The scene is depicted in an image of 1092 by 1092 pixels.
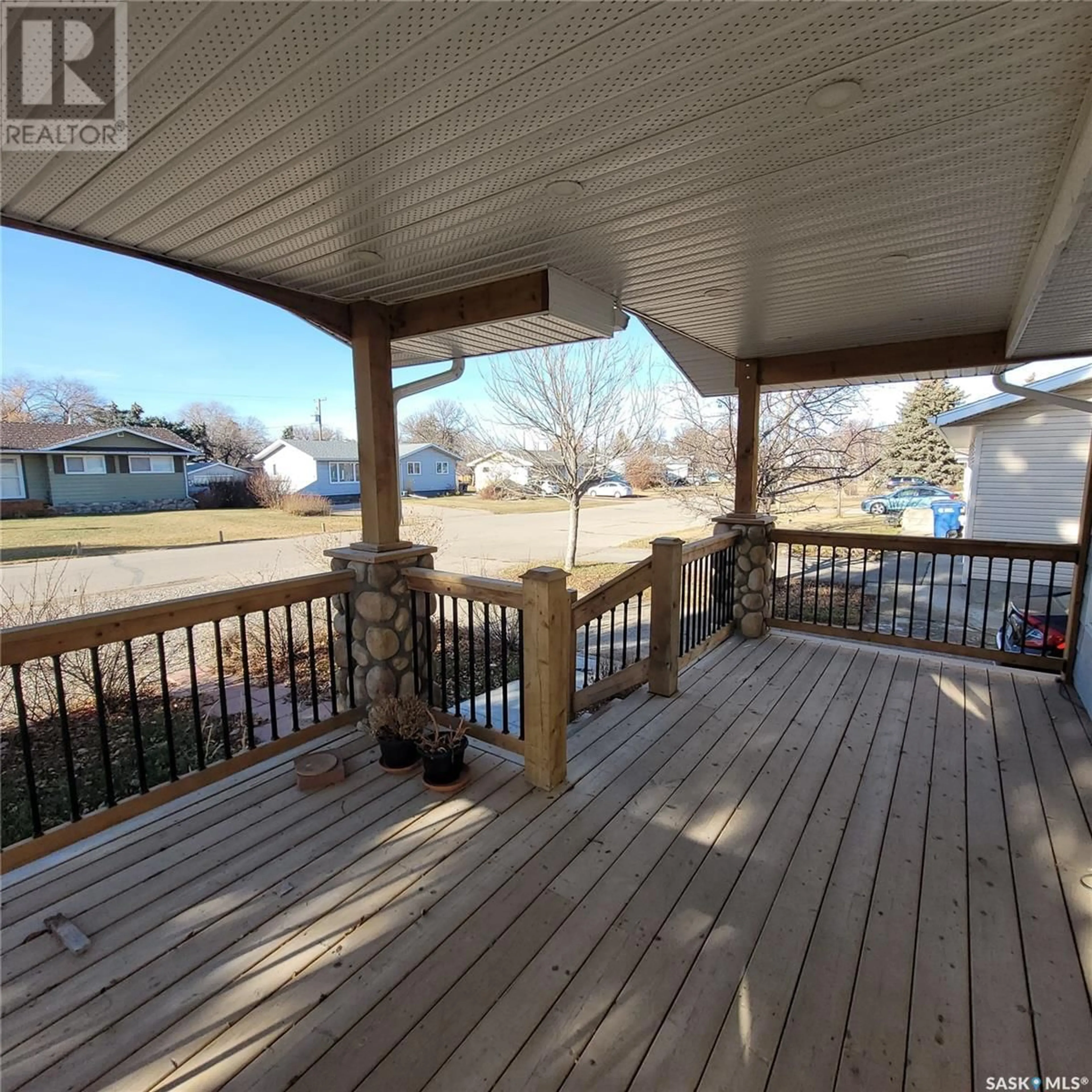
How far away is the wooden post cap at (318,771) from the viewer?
2479 mm

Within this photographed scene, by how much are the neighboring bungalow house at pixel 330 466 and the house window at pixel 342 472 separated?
0.06 ft

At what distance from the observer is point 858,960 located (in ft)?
5.28

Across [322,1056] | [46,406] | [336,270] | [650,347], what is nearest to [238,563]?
[650,347]

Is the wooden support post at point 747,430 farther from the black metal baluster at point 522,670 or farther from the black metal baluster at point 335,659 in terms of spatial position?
the black metal baluster at point 335,659

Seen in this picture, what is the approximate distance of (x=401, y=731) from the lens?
8.58 feet

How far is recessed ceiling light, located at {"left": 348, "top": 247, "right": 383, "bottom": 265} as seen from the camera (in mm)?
2287

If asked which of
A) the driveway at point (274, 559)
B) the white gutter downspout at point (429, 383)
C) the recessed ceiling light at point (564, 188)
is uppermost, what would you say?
the recessed ceiling light at point (564, 188)

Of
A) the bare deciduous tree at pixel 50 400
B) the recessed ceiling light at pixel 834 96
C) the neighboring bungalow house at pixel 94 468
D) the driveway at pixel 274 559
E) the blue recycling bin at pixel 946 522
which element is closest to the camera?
the recessed ceiling light at pixel 834 96

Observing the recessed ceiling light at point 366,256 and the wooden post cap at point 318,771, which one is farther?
the wooden post cap at point 318,771

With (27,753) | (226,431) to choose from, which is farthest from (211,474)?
(27,753)

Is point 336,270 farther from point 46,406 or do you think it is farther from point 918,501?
point 46,406

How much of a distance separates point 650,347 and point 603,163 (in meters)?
8.18

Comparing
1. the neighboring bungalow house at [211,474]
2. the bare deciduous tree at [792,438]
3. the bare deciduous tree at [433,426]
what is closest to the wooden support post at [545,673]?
the bare deciduous tree at [792,438]

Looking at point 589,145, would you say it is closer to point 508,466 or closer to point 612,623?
point 612,623
